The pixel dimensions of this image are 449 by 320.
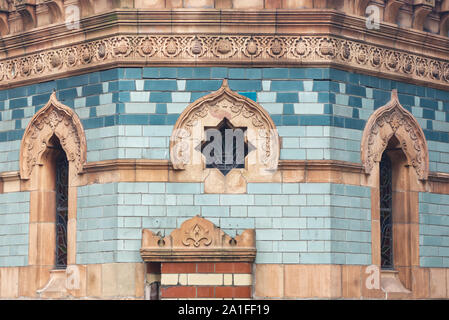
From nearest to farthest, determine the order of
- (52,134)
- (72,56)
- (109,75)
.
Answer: (109,75), (72,56), (52,134)

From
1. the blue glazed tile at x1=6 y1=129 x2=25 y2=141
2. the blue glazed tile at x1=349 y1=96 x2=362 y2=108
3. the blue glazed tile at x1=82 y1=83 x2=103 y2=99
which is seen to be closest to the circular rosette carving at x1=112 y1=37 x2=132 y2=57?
the blue glazed tile at x1=82 y1=83 x2=103 y2=99

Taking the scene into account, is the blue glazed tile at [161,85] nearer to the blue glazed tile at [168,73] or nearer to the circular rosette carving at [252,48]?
the blue glazed tile at [168,73]

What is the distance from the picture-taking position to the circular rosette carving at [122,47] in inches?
920

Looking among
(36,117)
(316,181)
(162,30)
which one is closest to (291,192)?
(316,181)

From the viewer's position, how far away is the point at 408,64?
24.9 meters

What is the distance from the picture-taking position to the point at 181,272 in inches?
889

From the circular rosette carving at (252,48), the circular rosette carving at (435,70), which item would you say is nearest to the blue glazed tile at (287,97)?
the circular rosette carving at (252,48)

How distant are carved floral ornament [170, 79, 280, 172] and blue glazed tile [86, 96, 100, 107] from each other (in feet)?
5.48

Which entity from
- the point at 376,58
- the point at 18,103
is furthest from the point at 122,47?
the point at 376,58

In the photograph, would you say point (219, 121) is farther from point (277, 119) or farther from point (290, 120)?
point (290, 120)

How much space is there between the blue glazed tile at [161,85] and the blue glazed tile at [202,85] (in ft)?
0.86

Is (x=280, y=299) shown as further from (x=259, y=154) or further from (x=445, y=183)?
(x=445, y=183)

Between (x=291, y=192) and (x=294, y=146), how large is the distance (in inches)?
34.0

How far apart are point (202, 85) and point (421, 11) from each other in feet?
16.3
